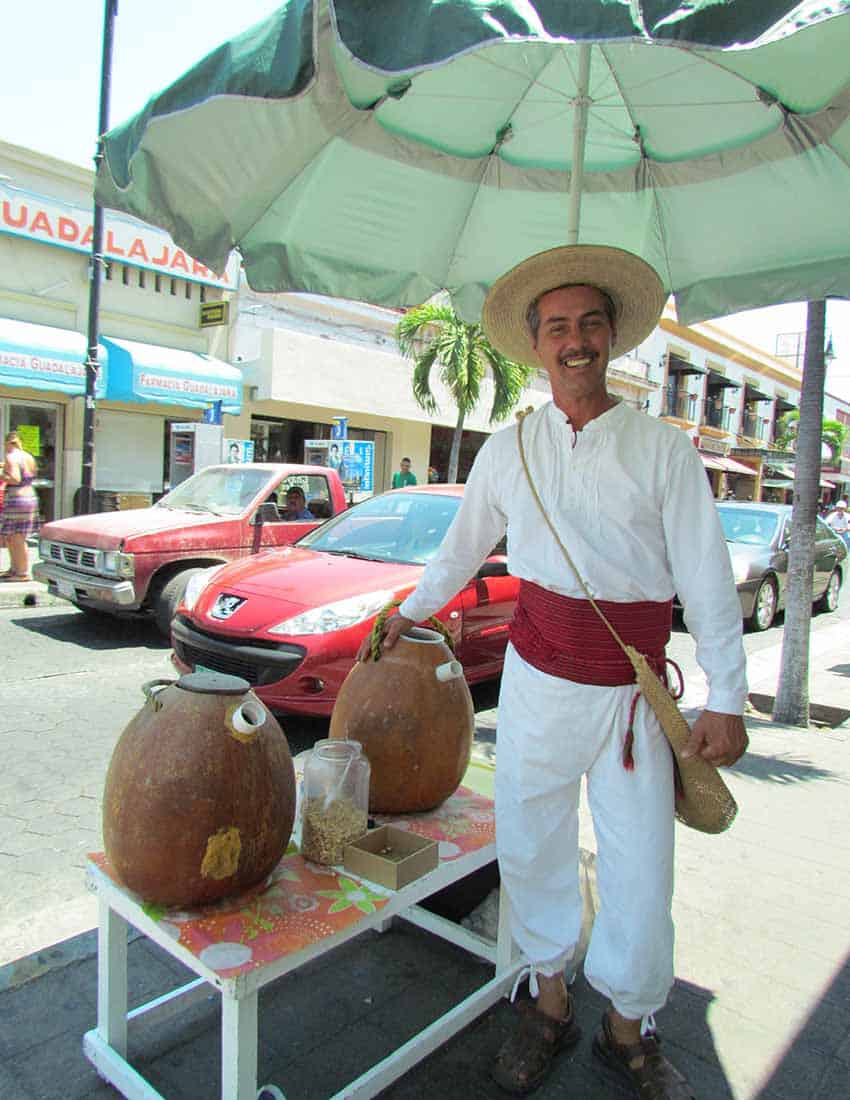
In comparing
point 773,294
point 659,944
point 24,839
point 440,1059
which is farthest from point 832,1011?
point 24,839

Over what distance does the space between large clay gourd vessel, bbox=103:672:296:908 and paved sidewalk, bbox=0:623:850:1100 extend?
2.35 ft

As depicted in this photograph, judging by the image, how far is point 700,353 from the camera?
3556cm

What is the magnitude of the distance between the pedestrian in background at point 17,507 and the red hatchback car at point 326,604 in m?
5.26

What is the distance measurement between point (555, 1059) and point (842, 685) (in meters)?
6.27

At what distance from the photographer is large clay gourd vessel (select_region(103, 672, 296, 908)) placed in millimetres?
1847

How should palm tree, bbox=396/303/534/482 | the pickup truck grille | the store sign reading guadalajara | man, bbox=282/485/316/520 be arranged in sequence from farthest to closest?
palm tree, bbox=396/303/534/482 → the store sign reading guadalajara → man, bbox=282/485/316/520 → the pickup truck grille

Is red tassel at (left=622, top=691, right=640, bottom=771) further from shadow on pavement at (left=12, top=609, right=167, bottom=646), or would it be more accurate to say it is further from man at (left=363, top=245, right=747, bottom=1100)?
shadow on pavement at (left=12, top=609, right=167, bottom=646)

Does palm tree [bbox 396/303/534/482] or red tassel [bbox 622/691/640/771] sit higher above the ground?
palm tree [bbox 396/303/534/482]

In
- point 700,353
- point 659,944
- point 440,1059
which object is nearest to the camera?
point 659,944

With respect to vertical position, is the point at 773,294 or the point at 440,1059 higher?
the point at 773,294

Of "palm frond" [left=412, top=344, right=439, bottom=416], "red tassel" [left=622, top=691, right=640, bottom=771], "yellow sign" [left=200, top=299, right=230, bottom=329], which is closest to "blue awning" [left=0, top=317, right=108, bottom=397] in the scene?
"yellow sign" [left=200, top=299, right=230, bottom=329]

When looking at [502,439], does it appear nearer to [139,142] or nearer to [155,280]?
[139,142]

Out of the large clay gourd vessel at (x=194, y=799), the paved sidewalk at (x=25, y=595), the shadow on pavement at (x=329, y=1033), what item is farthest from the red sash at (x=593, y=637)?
the paved sidewalk at (x=25, y=595)

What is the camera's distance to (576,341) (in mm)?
2336
